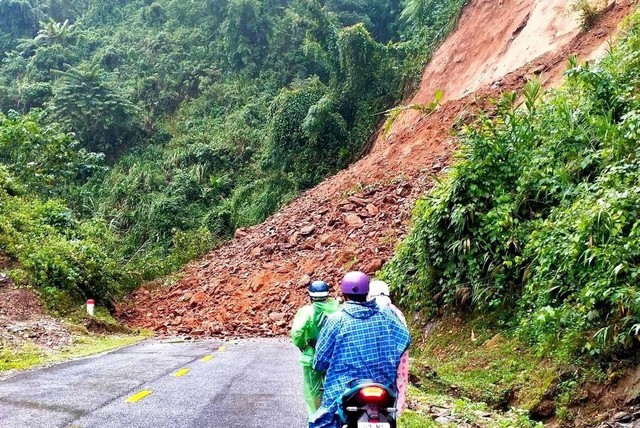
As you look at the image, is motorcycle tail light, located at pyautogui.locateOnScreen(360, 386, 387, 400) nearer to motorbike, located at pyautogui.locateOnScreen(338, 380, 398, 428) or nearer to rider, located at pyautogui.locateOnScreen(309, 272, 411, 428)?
motorbike, located at pyautogui.locateOnScreen(338, 380, 398, 428)

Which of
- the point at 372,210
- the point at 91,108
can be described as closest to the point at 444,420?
the point at 372,210

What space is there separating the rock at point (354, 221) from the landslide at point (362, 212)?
0.12 ft

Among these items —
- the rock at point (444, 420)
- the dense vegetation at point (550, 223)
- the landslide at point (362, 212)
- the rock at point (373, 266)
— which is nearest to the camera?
the rock at point (444, 420)

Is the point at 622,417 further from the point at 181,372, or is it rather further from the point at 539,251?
the point at 181,372

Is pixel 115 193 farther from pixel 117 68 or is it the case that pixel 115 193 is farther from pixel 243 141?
pixel 117 68

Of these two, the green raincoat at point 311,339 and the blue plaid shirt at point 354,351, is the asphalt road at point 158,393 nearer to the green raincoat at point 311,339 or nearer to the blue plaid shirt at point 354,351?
the green raincoat at point 311,339

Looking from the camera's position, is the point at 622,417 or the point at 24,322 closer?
the point at 622,417

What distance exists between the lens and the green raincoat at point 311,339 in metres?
4.41

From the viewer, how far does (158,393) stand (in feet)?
22.8

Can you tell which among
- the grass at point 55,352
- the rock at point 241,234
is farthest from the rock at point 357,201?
the grass at point 55,352

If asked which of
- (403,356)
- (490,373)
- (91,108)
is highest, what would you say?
(91,108)

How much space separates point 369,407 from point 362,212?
1590 centimetres

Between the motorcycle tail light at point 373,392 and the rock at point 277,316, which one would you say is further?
the rock at point 277,316

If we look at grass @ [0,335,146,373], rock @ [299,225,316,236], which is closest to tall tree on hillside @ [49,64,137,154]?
rock @ [299,225,316,236]
